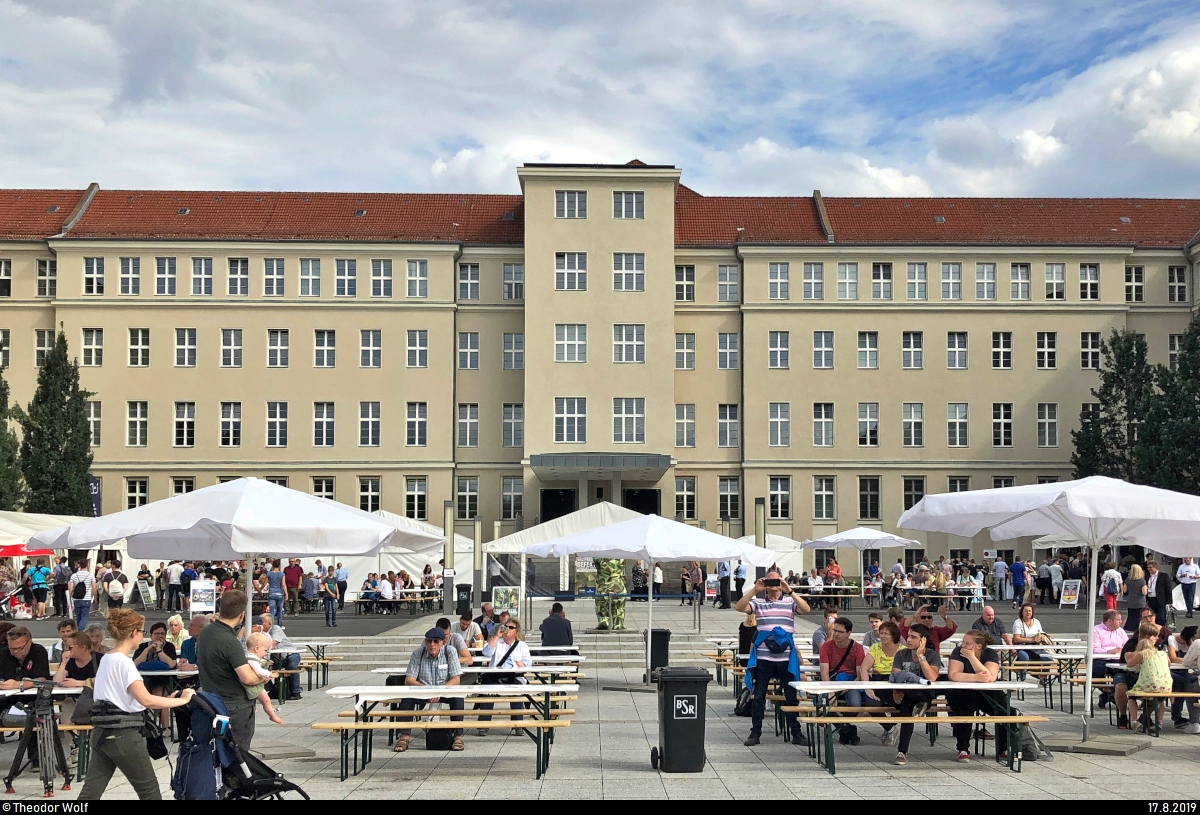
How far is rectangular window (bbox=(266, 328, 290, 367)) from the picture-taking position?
51281mm

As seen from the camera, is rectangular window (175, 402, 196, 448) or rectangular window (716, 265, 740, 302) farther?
rectangular window (716, 265, 740, 302)

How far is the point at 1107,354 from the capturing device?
4872 centimetres

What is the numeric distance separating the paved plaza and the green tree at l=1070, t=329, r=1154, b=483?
116ft

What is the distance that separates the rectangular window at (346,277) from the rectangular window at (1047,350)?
1103 inches

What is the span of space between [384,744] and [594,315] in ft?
124

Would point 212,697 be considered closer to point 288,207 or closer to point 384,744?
point 384,744

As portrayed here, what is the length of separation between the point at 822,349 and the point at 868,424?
358 centimetres

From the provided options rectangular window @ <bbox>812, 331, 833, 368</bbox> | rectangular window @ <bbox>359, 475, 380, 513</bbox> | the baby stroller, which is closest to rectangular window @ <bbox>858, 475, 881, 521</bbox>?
rectangular window @ <bbox>812, 331, 833, 368</bbox>

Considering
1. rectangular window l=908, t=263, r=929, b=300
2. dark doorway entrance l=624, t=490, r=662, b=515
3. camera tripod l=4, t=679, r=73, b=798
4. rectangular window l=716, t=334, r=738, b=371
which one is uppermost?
rectangular window l=908, t=263, r=929, b=300

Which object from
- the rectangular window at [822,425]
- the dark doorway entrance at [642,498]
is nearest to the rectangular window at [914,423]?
the rectangular window at [822,425]

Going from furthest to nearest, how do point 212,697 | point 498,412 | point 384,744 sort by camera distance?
point 498,412
point 384,744
point 212,697

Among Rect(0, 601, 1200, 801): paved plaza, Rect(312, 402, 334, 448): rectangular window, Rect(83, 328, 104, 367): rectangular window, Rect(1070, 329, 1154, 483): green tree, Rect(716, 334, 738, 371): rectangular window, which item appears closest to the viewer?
Rect(0, 601, 1200, 801): paved plaza

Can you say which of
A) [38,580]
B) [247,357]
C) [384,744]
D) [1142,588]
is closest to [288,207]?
[247,357]

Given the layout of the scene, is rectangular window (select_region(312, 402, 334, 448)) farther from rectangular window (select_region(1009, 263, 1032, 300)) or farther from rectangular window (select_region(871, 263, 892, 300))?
rectangular window (select_region(1009, 263, 1032, 300))
